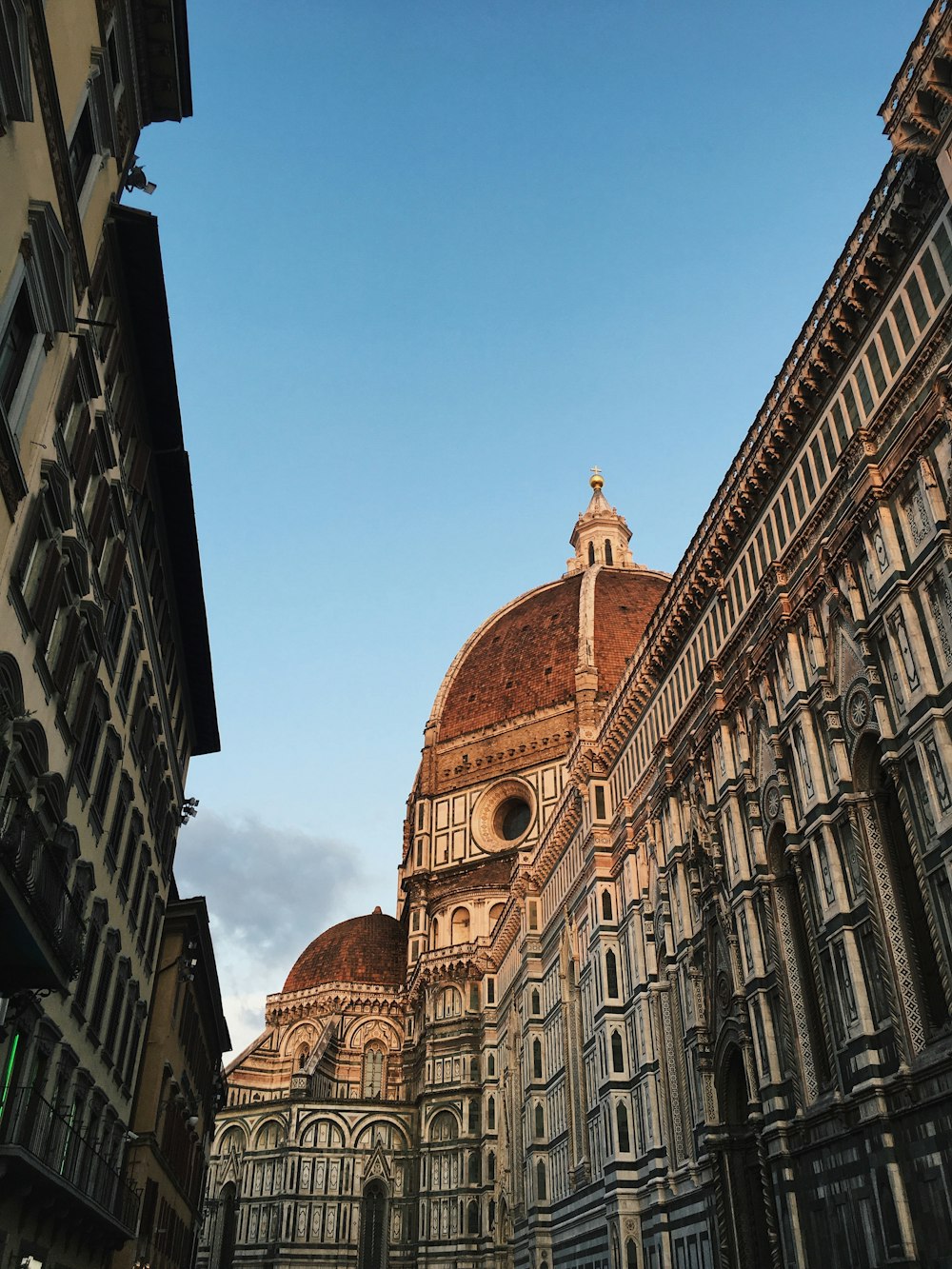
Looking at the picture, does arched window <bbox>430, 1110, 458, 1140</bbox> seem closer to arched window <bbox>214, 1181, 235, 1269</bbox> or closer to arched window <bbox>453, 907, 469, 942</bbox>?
arched window <bbox>453, 907, 469, 942</bbox>

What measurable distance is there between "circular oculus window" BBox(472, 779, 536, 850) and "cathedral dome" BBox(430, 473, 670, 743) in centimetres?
648

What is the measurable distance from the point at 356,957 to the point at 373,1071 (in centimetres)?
997

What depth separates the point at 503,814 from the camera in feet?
268

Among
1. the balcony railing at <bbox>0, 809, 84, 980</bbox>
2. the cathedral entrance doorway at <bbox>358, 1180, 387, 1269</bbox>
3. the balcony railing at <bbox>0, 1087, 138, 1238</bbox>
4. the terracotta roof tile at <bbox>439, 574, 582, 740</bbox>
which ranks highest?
the terracotta roof tile at <bbox>439, 574, 582, 740</bbox>

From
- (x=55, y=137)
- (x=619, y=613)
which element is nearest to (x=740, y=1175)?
(x=55, y=137)

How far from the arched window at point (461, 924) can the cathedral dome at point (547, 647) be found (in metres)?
16.9

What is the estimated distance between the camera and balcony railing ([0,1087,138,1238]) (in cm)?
1845

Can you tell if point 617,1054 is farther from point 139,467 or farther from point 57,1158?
point 139,467

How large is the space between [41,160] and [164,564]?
15439 millimetres

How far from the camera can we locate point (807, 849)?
24.7 m

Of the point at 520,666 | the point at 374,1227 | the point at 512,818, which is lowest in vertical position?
the point at 374,1227

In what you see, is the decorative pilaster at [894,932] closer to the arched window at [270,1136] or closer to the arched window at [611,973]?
the arched window at [611,973]

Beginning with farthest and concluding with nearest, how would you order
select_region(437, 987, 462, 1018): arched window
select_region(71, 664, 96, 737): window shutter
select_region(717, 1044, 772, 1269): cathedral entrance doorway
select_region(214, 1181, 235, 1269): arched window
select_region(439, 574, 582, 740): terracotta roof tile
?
select_region(439, 574, 582, 740): terracotta roof tile → select_region(437, 987, 462, 1018): arched window → select_region(214, 1181, 235, 1269): arched window → select_region(717, 1044, 772, 1269): cathedral entrance doorway → select_region(71, 664, 96, 737): window shutter

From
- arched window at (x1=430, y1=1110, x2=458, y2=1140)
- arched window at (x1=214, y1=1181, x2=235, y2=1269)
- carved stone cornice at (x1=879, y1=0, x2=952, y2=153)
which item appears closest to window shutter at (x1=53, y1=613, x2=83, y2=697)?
carved stone cornice at (x1=879, y1=0, x2=952, y2=153)
